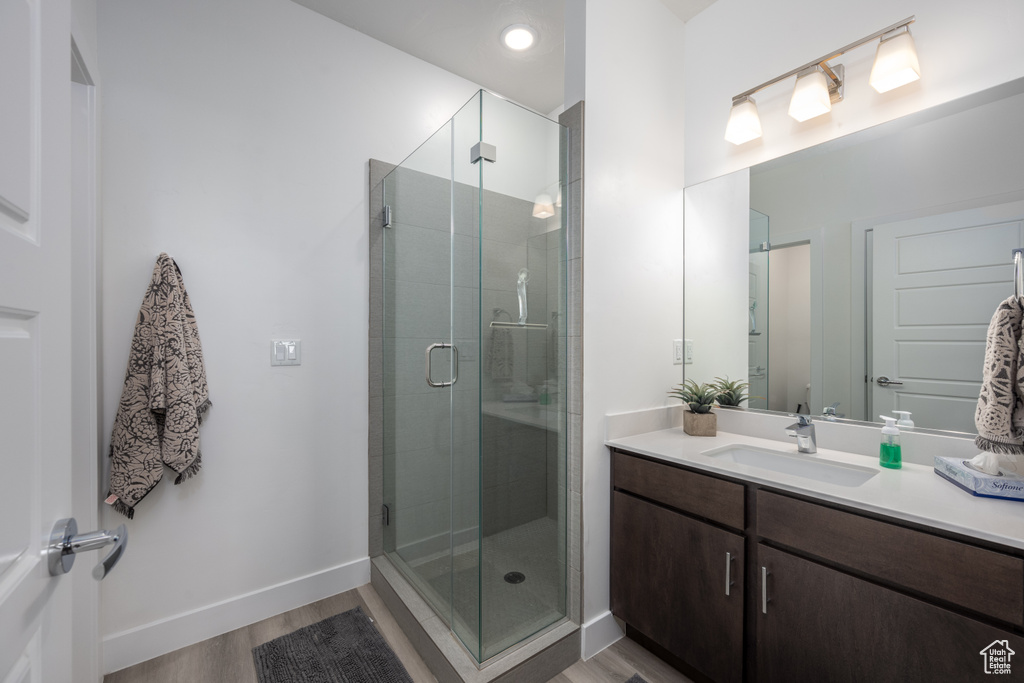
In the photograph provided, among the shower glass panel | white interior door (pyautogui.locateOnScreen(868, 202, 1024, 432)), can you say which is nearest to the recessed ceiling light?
the shower glass panel

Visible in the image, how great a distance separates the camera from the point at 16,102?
52cm

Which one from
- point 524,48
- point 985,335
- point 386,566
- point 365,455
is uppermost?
point 524,48

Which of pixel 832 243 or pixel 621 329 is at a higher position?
pixel 832 243

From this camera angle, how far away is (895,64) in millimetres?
1429

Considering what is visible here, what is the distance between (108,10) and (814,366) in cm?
292

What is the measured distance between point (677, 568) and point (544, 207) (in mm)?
1361

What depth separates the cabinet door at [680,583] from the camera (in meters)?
1.37

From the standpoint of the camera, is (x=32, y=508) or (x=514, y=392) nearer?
(x=32, y=508)

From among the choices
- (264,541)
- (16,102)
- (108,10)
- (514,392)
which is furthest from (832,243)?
(108,10)

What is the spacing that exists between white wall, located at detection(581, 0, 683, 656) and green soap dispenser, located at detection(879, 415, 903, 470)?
775 mm

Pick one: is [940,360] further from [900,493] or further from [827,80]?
[827,80]

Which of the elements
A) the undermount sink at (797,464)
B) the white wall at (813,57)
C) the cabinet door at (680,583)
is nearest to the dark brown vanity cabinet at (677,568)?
the cabinet door at (680,583)

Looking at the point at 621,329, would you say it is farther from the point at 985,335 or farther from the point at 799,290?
the point at 985,335

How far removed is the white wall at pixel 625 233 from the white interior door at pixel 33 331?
4.55ft
